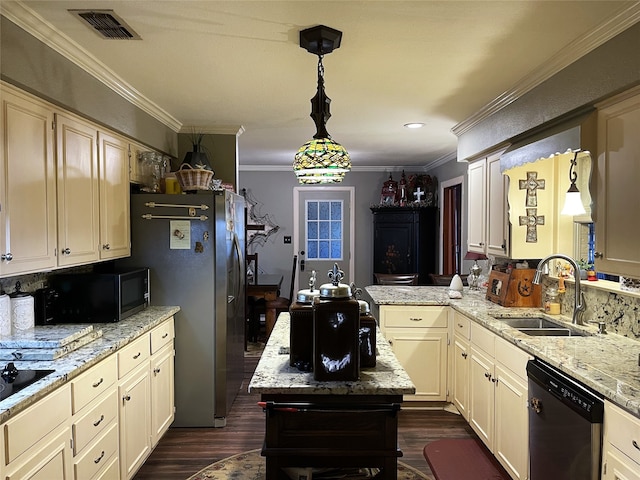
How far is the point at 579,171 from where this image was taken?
290 cm

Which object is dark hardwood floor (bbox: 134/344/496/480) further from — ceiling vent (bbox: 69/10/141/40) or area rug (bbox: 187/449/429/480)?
ceiling vent (bbox: 69/10/141/40)

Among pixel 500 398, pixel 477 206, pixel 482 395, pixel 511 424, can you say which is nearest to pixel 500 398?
pixel 500 398

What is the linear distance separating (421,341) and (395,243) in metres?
2.93

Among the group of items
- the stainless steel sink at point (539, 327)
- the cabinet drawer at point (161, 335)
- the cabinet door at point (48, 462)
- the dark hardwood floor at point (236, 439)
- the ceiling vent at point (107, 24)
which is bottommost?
the dark hardwood floor at point (236, 439)

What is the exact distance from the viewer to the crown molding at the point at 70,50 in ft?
5.94

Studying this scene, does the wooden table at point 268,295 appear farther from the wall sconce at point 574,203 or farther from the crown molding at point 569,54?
the wall sconce at point 574,203

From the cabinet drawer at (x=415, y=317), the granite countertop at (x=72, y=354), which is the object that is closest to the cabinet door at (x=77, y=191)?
the granite countertop at (x=72, y=354)

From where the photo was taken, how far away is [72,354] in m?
Result: 2.04

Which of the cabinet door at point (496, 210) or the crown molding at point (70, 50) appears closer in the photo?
the crown molding at point (70, 50)

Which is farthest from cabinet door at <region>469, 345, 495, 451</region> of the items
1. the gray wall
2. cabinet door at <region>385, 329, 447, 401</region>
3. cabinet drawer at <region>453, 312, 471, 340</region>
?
the gray wall

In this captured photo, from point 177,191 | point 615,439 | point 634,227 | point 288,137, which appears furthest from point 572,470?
point 288,137

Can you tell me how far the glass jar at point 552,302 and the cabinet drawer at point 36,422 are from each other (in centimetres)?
271

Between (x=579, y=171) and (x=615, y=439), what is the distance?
1.86m

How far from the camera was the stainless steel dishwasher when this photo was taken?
1.66 metres
